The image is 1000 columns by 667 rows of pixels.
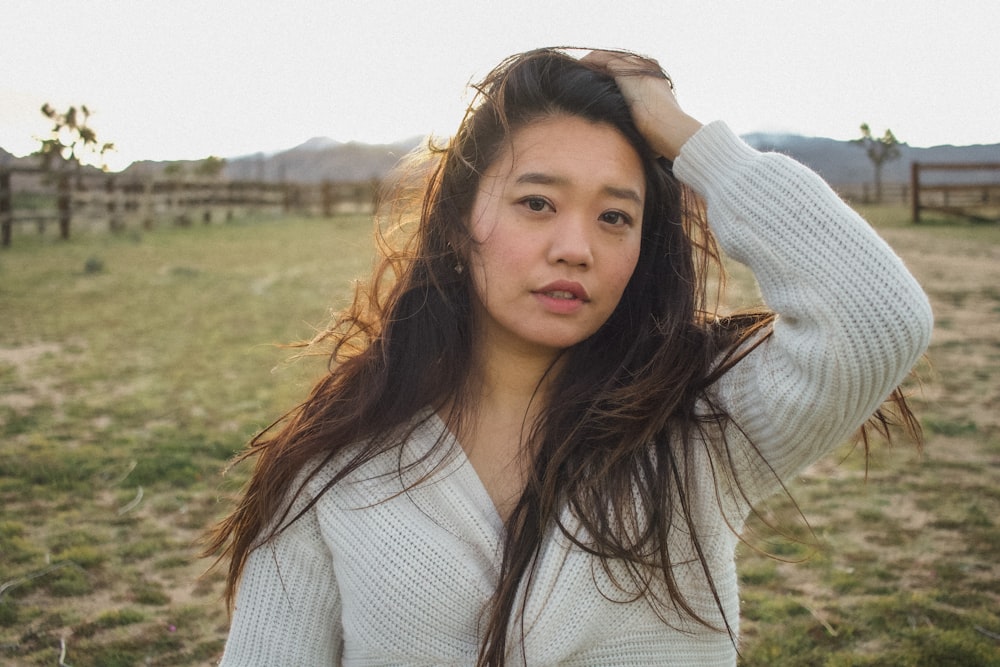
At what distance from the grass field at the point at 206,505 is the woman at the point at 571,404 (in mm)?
943

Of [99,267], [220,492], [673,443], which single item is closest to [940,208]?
[99,267]

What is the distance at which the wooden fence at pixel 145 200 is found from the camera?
16141mm

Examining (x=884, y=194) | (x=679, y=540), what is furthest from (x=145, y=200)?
(x=884, y=194)

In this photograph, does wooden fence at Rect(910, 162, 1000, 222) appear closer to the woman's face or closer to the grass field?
the grass field

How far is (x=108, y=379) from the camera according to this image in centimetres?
581

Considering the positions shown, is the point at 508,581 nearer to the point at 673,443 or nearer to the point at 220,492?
the point at 673,443

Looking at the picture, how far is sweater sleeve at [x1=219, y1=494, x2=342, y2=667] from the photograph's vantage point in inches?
61.2

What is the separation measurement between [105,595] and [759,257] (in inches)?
98.5

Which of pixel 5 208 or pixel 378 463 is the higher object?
pixel 5 208

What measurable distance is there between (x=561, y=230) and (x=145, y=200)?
65.9 feet

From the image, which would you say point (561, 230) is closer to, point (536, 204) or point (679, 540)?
point (536, 204)

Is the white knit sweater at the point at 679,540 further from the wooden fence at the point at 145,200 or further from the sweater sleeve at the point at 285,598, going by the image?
the wooden fence at the point at 145,200

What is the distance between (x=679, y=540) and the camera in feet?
4.89

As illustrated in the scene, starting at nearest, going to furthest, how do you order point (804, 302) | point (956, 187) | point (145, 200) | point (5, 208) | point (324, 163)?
1. point (804, 302)
2. point (5, 208)
3. point (956, 187)
4. point (145, 200)
5. point (324, 163)
